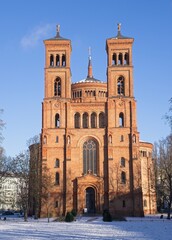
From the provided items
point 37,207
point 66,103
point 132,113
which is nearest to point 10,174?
point 37,207

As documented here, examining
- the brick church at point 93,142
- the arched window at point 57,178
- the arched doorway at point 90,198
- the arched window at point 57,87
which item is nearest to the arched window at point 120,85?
the brick church at point 93,142

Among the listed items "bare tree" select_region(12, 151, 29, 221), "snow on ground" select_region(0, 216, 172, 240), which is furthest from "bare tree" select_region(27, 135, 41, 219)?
"snow on ground" select_region(0, 216, 172, 240)

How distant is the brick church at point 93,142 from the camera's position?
186ft

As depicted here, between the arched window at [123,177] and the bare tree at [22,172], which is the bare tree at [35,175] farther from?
the arched window at [123,177]

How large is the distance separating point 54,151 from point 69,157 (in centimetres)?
262

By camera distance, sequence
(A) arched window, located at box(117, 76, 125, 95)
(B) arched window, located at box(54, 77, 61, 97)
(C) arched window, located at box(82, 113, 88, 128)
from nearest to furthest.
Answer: (C) arched window, located at box(82, 113, 88, 128) → (A) arched window, located at box(117, 76, 125, 95) → (B) arched window, located at box(54, 77, 61, 97)

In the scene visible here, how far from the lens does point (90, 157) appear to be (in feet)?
194

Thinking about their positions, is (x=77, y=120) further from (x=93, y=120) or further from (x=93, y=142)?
(x=93, y=142)

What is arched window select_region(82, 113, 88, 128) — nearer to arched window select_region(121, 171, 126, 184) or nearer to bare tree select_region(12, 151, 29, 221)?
arched window select_region(121, 171, 126, 184)

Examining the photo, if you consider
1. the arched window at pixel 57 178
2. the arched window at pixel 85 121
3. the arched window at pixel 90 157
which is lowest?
the arched window at pixel 57 178

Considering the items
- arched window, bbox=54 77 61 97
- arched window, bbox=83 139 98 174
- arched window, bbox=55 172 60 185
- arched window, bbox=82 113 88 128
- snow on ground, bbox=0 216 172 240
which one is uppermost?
arched window, bbox=54 77 61 97

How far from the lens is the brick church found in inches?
2231

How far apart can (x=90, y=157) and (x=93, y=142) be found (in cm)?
235

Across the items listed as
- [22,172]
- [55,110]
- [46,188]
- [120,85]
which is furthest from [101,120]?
[22,172]
